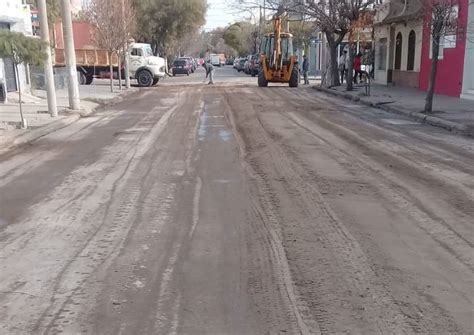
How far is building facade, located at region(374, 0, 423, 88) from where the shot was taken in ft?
88.9

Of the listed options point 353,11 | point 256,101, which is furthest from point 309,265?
point 353,11

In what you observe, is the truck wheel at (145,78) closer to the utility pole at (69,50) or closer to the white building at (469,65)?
the utility pole at (69,50)

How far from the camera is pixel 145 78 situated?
34.8 meters

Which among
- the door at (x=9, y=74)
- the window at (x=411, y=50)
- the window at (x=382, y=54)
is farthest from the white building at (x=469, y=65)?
the door at (x=9, y=74)

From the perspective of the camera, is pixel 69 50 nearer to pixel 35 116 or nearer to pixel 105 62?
pixel 35 116

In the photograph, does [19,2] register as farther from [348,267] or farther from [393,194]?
[348,267]

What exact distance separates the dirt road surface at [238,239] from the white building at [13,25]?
1290 centimetres

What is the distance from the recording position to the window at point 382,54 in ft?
110

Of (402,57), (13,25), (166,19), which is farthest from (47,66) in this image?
(166,19)

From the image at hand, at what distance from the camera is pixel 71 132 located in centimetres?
1368

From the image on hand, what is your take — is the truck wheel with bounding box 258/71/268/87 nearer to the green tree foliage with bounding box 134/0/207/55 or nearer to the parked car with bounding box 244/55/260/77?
the parked car with bounding box 244/55/260/77

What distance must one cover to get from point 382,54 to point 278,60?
7.22m

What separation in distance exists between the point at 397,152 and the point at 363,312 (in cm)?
674

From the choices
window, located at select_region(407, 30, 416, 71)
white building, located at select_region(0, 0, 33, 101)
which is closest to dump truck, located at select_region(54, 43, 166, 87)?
white building, located at select_region(0, 0, 33, 101)
